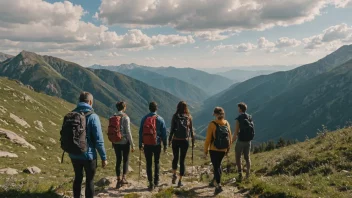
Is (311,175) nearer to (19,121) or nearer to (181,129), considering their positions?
(181,129)

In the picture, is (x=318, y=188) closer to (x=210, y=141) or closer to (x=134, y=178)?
(x=210, y=141)

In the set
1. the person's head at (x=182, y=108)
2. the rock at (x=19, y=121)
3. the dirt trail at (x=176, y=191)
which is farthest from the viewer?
the rock at (x=19, y=121)

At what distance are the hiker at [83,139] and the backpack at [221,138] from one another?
4775mm

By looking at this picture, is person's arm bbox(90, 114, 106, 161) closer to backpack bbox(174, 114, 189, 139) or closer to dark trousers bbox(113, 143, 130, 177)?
dark trousers bbox(113, 143, 130, 177)

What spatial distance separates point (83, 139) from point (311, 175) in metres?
10.8

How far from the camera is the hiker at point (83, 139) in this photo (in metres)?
9.30

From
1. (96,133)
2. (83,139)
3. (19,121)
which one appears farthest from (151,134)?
(19,121)

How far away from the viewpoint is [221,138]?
12.2 meters

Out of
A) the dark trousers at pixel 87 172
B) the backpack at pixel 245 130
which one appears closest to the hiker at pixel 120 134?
the dark trousers at pixel 87 172

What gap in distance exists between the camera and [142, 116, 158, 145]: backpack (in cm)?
1283

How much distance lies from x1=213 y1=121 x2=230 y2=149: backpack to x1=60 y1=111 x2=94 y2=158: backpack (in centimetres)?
547

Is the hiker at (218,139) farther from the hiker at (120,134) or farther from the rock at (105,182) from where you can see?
the rock at (105,182)

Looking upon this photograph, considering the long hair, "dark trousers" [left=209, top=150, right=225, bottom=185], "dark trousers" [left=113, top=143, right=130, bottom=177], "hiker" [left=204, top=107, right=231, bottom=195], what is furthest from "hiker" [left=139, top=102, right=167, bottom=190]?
"dark trousers" [left=209, top=150, right=225, bottom=185]

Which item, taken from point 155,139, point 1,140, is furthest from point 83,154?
point 1,140
